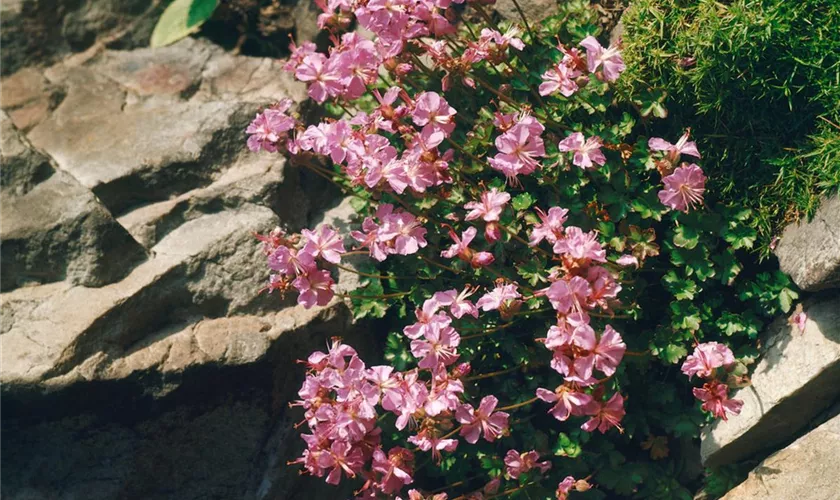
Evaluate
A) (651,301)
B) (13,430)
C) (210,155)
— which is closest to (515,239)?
(651,301)

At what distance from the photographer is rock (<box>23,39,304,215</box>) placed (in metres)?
4.25

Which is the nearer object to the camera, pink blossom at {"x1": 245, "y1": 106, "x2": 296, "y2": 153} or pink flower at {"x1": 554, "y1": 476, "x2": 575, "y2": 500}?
pink flower at {"x1": 554, "y1": 476, "x2": 575, "y2": 500}

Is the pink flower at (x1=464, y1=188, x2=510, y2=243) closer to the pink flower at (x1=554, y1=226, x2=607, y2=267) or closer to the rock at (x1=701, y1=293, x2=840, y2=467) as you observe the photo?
the pink flower at (x1=554, y1=226, x2=607, y2=267)

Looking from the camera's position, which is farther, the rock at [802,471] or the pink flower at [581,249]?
the rock at [802,471]

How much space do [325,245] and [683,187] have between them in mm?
1305

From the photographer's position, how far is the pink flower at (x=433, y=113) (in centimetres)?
336

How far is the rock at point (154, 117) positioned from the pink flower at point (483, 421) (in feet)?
5.82

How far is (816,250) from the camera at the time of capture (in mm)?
3238

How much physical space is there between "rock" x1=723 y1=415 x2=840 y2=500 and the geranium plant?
275 millimetres

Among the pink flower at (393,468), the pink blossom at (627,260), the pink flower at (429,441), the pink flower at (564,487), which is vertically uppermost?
the pink blossom at (627,260)

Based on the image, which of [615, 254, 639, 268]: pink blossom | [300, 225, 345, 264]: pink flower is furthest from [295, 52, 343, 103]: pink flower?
[615, 254, 639, 268]: pink blossom

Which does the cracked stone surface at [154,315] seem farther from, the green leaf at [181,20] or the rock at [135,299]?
the green leaf at [181,20]

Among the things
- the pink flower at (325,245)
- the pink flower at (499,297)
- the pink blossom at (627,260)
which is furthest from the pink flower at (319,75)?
the pink blossom at (627,260)

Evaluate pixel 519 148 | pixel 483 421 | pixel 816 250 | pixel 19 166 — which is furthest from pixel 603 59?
pixel 19 166
